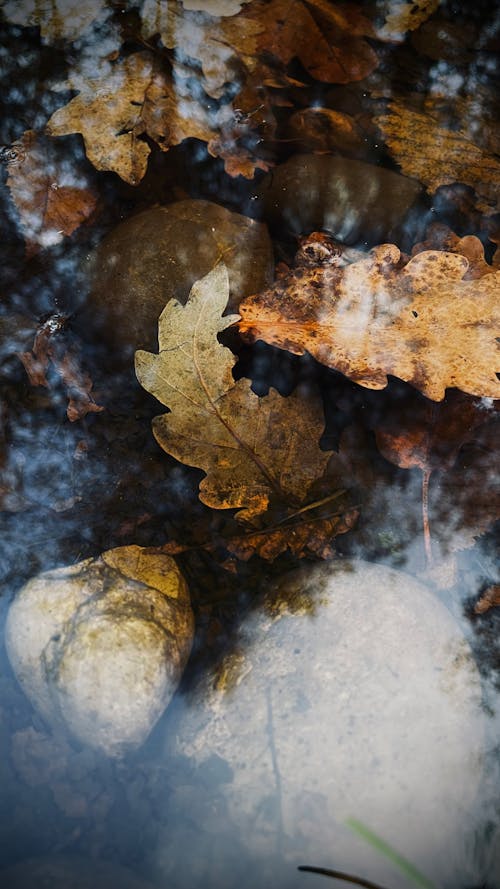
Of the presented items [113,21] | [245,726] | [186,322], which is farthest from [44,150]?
[245,726]

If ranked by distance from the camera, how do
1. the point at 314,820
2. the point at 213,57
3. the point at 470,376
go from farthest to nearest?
the point at 213,57 → the point at 470,376 → the point at 314,820

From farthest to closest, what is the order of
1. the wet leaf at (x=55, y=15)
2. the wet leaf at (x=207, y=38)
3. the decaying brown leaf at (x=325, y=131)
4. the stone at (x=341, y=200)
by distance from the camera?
1. the wet leaf at (x=55, y=15)
2. the wet leaf at (x=207, y=38)
3. the decaying brown leaf at (x=325, y=131)
4. the stone at (x=341, y=200)

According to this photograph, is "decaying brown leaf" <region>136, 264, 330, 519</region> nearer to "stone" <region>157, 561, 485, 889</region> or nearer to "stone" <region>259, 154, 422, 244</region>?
"stone" <region>157, 561, 485, 889</region>

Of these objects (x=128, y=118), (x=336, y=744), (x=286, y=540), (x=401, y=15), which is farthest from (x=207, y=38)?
(x=336, y=744)

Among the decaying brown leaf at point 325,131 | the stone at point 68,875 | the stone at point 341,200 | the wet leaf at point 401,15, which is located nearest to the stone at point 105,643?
the stone at point 68,875

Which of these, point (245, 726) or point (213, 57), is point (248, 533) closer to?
point (245, 726)

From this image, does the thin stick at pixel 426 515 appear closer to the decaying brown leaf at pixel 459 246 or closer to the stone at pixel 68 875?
the decaying brown leaf at pixel 459 246

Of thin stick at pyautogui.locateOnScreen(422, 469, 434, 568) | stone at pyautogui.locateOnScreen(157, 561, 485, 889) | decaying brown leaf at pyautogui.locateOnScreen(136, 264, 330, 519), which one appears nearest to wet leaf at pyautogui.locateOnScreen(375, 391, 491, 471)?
thin stick at pyautogui.locateOnScreen(422, 469, 434, 568)
